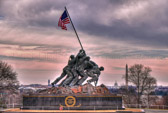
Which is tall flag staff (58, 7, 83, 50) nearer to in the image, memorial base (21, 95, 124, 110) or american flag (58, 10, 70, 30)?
american flag (58, 10, 70, 30)

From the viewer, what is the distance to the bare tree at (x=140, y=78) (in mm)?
62062

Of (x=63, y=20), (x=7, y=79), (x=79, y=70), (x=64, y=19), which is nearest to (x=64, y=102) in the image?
(x=79, y=70)

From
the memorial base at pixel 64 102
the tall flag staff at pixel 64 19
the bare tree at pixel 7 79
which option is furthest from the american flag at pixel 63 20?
the bare tree at pixel 7 79

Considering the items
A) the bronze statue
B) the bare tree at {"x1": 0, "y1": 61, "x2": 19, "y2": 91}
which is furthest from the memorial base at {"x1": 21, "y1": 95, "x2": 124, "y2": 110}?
the bare tree at {"x1": 0, "y1": 61, "x2": 19, "y2": 91}

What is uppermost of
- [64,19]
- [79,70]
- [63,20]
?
[64,19]

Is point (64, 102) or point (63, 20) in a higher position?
point (63, 20)

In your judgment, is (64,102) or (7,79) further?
(7,79)

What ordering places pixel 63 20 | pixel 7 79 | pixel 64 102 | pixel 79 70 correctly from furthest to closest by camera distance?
1. pixel 7 79
2. pixel 79 70
3. pixel 63 20
4. pixel 64 102

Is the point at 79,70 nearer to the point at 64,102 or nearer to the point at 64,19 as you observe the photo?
the point at 64,102

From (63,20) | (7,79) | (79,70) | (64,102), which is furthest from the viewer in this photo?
(7,79)

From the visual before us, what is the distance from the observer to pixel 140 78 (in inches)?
2463

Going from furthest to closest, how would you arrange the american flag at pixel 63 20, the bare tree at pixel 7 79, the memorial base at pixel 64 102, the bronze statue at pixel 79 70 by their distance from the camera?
the bare tree at pixel 7 79 → the bronze statue at pixel 79 70 → the american flag at pixel 63 20 → the memorial base at pixel 64 102

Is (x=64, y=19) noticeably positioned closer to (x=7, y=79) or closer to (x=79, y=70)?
(x=79, y=70)

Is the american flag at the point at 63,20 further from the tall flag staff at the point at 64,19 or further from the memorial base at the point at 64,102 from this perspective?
the memorial base at the point at 64,102
